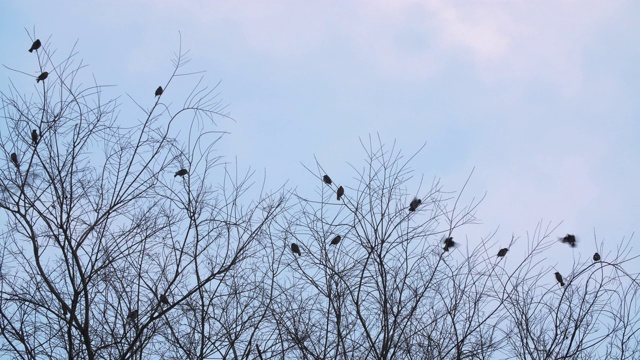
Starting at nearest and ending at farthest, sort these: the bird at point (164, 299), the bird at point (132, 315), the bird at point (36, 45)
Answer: the bird at point (164, 299), the bird at point (132, 315), the bird at point (36, 45)

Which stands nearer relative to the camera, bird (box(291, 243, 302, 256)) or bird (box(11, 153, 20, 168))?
bird (box(11, 153, 20, 168))

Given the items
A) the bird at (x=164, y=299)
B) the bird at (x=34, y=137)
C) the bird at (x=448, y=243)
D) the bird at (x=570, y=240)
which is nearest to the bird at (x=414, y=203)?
the bird at (x=448, y=243)

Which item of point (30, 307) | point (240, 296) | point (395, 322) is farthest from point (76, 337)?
point (395, 322)

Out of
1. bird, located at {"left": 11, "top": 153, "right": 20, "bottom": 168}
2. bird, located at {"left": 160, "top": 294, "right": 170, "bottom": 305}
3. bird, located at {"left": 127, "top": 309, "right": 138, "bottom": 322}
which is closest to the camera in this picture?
bird, located at {"left": 160, "top": 294, "right": 170, "bottom": 305}

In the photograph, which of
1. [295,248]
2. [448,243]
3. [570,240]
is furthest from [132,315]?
[570,240]

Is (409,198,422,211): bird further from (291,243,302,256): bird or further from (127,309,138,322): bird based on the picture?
(127,309,138,322): bird

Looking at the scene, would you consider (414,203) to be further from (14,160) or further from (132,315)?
(14,160)

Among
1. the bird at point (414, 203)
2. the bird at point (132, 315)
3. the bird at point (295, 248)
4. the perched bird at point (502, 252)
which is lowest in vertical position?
the bird at point (132, 315)

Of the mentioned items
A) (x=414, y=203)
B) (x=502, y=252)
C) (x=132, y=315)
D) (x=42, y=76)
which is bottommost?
(x=132, y=315)

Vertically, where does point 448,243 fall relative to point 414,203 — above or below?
below

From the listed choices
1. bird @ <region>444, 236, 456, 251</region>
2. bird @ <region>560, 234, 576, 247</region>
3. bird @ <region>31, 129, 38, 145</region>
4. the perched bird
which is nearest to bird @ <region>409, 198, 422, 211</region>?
bird @ <region>444, 236, 456, 251</region>

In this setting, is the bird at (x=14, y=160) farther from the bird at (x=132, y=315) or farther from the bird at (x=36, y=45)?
the bird at (x=132, y=315)

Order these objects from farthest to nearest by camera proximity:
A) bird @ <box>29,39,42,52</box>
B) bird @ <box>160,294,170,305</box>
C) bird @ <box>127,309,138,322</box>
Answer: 1. bird @ <box>29,39,42,52</box>
2. bird @ <box>127,309,138,322</box>
3. bird @ <box>160,294,170,305</box>

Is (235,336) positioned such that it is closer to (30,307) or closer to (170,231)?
(170,231)
